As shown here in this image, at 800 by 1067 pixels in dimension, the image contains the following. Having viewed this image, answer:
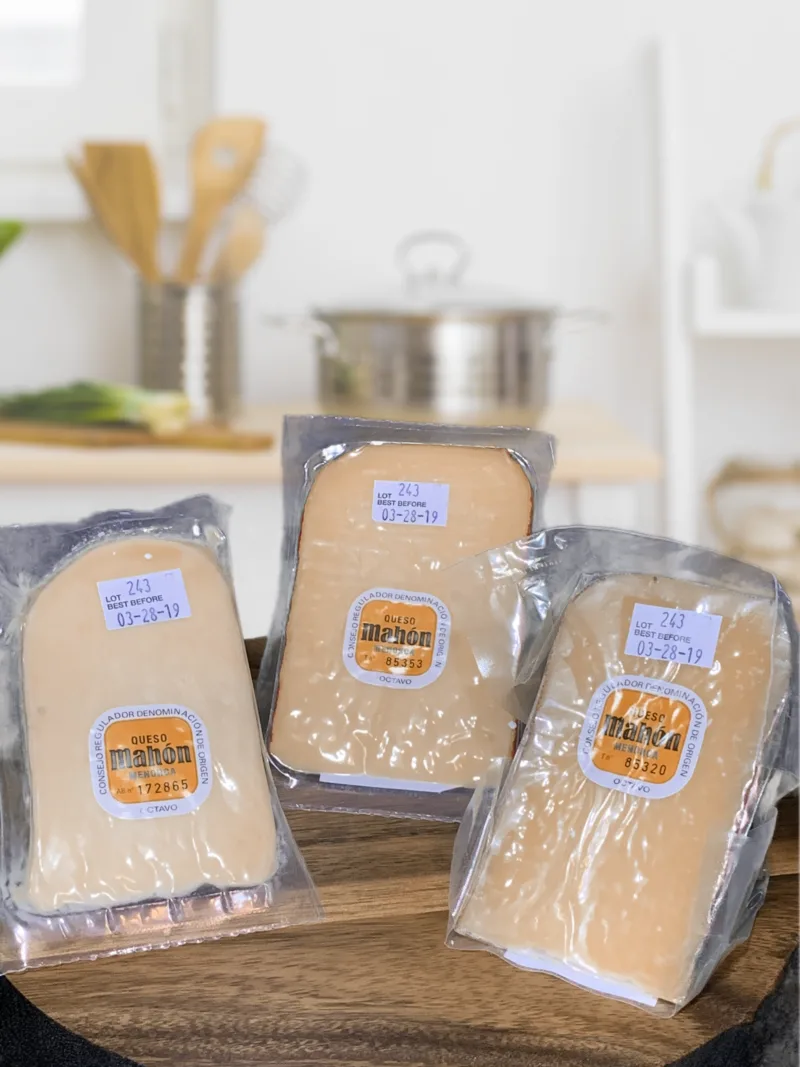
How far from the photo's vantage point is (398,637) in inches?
21.0

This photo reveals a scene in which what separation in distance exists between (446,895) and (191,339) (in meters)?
1.12

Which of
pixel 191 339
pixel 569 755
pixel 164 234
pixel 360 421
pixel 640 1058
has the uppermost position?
pixel 164 234

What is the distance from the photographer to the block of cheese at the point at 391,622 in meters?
0.53

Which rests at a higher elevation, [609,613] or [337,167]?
[337,167]

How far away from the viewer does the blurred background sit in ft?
5.33

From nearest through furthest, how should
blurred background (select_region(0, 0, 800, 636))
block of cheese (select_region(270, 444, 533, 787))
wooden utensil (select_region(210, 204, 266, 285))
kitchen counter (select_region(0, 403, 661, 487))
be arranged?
block of cheese (select_region(270, 444, 533, 787)) < kitchen counter (select_region(0, 403, 661, 487)) < wooden utensil (select_region(210, 204, 266, 285)) < blurred background (select_region(0, 0, 800, 636))

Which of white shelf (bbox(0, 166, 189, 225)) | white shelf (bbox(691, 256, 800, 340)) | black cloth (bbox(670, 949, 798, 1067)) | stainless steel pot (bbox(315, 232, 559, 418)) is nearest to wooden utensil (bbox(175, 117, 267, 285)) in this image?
white shelf (bbox(0, 166, 189, 225))

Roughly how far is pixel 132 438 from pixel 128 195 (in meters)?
0.35

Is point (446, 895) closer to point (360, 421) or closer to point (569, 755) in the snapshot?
point (569, 755)

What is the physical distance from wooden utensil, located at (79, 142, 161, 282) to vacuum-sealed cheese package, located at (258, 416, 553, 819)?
1010 mm

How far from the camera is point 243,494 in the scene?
1.33m

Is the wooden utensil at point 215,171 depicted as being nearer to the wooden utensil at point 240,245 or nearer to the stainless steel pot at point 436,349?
the wooden utensil at point 240,245

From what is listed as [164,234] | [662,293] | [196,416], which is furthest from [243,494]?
[662,293]

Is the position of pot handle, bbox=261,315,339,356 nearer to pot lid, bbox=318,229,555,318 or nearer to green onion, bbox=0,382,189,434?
pot lid, bbox=318,229,555,318
